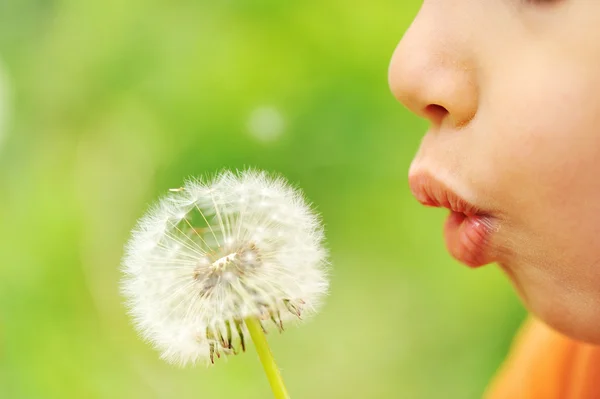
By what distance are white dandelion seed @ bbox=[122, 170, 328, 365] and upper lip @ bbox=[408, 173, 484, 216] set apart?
0.07 metres

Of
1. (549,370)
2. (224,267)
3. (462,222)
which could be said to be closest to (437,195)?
(462,222)

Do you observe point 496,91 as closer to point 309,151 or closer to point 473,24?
point 473,24

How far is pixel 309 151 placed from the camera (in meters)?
0.81

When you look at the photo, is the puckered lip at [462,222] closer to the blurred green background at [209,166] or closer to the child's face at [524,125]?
the child's face at [524,125]

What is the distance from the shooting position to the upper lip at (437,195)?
1.44 ft

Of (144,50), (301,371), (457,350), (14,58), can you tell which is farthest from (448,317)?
(14,58)

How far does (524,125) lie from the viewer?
39cm

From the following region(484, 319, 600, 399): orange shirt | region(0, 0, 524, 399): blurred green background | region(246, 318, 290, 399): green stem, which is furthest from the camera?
region(0, 0, 524, 399): blurred green background

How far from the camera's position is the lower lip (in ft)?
1.45

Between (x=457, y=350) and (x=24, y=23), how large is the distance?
0.59 metres

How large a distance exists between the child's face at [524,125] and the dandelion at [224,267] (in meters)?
0.10

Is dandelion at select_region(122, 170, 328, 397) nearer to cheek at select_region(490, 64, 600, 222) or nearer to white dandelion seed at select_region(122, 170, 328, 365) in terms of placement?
white dandelion seed at select_region(122, 170, 328, 365)

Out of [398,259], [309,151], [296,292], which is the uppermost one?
→ [309,151]

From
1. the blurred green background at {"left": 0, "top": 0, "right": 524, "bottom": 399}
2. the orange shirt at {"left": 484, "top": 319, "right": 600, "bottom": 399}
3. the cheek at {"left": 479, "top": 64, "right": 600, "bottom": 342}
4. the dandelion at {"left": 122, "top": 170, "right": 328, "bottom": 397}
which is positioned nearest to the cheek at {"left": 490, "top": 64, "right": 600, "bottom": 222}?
the cheek at {"left": 479, "top": 64, "right": 600, "bottom": 342}
